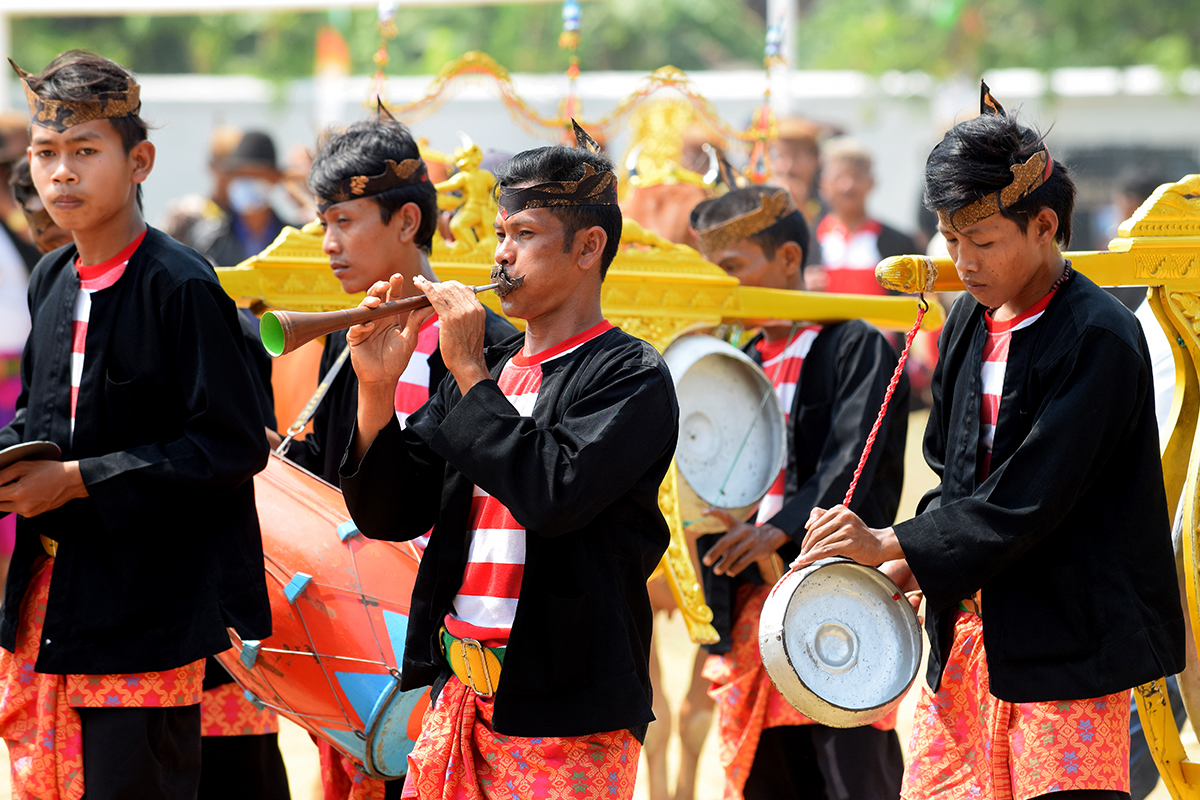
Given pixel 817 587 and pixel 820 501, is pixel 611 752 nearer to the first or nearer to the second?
pixel 817 587

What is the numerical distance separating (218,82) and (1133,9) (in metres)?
15.0

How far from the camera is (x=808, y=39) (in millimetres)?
29781

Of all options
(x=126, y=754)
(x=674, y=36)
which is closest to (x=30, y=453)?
(x=126, y=754)

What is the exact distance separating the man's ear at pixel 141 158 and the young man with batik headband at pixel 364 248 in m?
0.49

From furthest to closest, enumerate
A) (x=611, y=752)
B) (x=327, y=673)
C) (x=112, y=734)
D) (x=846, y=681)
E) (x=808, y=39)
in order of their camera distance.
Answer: (x=808, y=39) < (x=327, y=673) < (x=112, y=734) < (x=846, y=681) < (x=611, y=752)

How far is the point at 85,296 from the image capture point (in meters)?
3.08

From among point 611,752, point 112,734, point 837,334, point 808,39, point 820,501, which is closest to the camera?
point 611,752

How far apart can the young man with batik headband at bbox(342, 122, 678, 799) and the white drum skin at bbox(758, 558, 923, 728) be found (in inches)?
10.9

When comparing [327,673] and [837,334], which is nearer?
[327,673]

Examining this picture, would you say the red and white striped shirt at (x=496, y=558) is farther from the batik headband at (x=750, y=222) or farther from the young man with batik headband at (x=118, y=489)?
the batik headband at (x=750, y=222)

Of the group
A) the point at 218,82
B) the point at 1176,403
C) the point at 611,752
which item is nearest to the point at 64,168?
the point at 611,752

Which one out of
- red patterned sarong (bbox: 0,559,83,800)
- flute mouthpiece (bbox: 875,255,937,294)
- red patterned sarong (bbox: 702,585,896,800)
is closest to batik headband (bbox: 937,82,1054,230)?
flute mouthpiece (bbox: 875,255,937,294)

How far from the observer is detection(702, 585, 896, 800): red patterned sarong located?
4.06m

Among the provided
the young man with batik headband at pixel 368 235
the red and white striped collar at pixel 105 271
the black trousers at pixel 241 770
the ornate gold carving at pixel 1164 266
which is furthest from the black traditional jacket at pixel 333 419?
the ornate gold carving at pixel 1164 266
